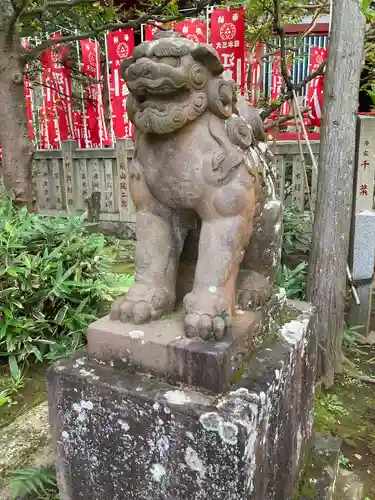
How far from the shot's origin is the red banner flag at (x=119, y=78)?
5555mm

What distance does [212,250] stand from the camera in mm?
1312

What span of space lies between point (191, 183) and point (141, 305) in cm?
42

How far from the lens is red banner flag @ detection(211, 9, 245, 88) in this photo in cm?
437

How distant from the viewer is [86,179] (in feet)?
21.9

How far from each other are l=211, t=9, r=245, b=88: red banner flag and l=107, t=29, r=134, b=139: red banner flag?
4.69ft

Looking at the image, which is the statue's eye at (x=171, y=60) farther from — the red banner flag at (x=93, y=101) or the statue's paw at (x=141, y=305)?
the red banner flag at (x=93, y=101)

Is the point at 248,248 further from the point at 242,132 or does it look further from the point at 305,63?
the point at 305,63

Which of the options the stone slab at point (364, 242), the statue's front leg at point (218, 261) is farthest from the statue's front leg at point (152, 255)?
the stone slab at point (364, 242)

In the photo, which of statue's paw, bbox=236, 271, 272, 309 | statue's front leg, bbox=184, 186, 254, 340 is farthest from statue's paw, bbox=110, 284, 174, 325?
statue's paw, bbox=236, 271, 272, 309

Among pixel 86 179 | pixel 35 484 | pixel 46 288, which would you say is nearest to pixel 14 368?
pixel 46 288

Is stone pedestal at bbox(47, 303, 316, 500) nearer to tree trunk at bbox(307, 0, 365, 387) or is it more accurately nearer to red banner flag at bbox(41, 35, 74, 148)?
tree trunk at bbox(307, 0, 365, 387)

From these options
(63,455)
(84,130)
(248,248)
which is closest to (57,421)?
(63,455)

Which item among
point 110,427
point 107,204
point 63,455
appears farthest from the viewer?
point 107,204

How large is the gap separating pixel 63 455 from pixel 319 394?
191 cm
